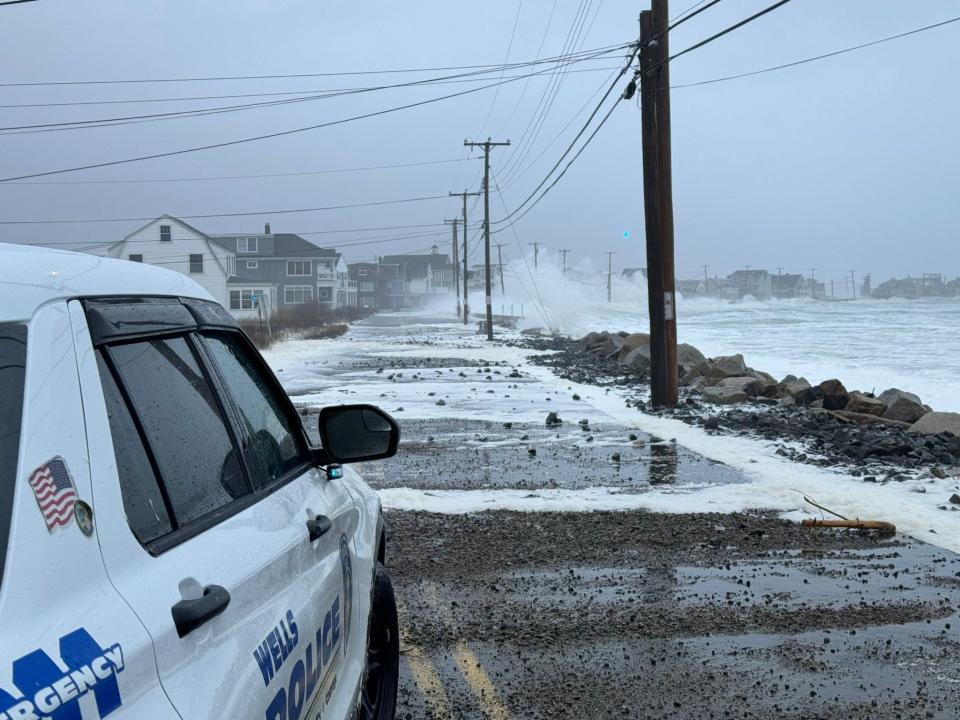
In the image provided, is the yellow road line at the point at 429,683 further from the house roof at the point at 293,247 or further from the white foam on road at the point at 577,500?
the house roof at the point at 293,247

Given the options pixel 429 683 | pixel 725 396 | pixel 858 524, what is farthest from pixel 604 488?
pixel 725 396

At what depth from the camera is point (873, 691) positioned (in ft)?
16.5

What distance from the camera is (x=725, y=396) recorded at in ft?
65.0

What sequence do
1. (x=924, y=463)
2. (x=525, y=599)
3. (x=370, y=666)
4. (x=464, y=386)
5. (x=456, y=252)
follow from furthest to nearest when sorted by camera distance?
(x=456, y=252) → (x=464, y=386) → (x=924, y=463) → (x=525, y=599) → (x=370, y=666)

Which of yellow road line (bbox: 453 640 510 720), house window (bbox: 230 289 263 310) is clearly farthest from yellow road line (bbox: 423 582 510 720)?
house window (bbox: 230 289 263 310)

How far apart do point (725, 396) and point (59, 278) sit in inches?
737

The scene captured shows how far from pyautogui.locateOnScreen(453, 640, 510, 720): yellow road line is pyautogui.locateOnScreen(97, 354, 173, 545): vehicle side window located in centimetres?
306

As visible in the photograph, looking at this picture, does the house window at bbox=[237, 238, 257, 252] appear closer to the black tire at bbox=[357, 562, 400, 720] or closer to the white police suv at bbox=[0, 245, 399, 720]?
the black tire at bbox=[357, 562, 400, 720]

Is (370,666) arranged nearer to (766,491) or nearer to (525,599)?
(525,599)

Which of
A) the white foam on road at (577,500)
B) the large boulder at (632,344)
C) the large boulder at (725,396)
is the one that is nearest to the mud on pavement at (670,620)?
the white foam on road at (577,500)

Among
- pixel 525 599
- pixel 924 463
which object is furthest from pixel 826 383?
pixel 525 599

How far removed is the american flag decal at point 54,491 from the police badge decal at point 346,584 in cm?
169

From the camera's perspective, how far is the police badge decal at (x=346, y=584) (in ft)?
10.6

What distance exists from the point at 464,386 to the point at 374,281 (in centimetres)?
13521
